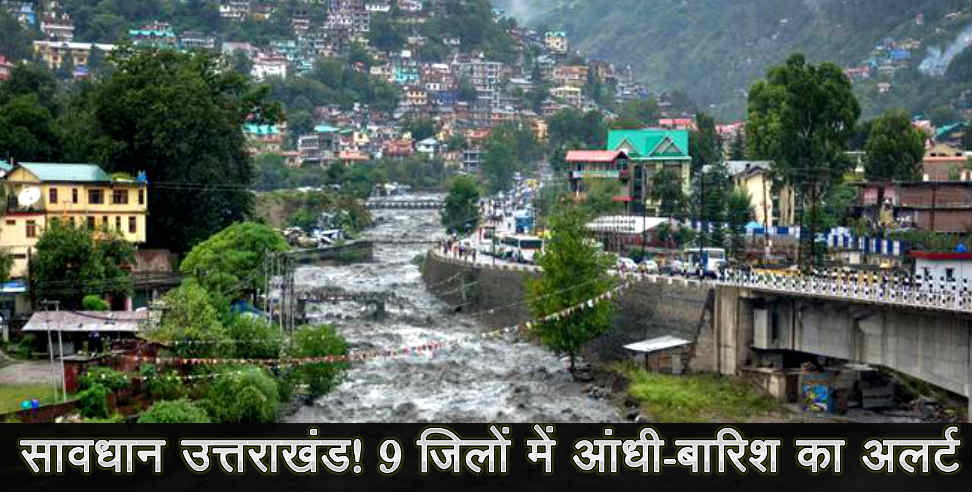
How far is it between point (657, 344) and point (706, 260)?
11.0 m

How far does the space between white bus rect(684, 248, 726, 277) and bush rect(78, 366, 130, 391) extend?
2132 centimetres

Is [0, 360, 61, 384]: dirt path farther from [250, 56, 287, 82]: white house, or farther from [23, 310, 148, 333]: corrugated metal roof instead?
[250, 56, 287, 82]: white house

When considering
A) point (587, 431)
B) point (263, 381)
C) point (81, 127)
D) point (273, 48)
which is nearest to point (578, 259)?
point (587, 431)

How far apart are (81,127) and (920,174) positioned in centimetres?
4060

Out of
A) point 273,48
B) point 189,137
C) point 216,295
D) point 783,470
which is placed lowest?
point 783,470

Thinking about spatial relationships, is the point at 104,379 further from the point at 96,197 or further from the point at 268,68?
the point at 268,68

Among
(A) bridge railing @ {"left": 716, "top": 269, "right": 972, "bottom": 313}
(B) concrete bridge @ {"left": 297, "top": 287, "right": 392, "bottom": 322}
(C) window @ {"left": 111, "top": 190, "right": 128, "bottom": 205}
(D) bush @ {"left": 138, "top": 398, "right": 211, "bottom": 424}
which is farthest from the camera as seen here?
(B) concrete bridge @ {"left": 297, "top": 287, "right": 392, "bottom": 322}

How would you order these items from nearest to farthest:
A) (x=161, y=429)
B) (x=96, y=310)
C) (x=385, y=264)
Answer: (x=161, y=429)
(x=96, y=310)
(x=385, y=264)

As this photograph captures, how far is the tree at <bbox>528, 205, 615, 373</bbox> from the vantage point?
46.7 meters

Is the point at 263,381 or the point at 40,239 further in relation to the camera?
the point at 40,239

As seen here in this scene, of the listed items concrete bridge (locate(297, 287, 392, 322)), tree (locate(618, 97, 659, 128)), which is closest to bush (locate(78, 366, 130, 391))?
concrete bridge (locate(297, 287, 392, 322))

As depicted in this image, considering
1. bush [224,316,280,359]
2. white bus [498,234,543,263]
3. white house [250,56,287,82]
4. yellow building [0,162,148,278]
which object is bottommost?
bush [224,316,280,359]

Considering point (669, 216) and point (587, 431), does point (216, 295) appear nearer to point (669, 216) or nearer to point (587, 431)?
point (587, 431)

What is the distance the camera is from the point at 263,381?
36938 millimetres
